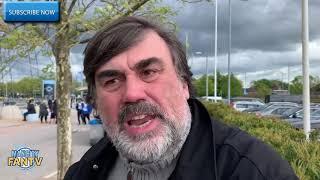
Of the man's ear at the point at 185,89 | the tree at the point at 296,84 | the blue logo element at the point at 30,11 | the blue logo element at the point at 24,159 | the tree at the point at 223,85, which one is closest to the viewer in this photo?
the man's ear at the point at 185,89

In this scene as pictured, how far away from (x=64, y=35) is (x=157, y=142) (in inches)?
173

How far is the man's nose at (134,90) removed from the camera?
1.73 m

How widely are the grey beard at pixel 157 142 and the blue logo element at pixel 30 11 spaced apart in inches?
160

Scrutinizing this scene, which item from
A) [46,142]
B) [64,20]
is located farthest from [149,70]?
[46,142]

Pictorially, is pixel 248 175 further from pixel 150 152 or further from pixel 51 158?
pixel 51 158

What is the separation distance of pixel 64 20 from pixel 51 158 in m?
8.80

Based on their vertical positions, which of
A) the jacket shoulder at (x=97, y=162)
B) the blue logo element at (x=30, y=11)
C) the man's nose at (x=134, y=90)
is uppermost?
the blue logo element at (x=30, y=11)

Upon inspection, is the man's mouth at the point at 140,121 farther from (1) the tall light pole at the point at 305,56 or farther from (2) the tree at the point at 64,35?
(1) the tall light pole at the point at 305,56

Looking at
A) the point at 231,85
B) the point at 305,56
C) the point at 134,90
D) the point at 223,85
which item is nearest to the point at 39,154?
the point at 305,56

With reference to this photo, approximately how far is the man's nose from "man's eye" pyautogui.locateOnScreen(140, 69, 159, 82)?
21 mm

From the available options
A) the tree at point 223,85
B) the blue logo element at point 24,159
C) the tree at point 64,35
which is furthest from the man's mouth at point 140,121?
the tree at point 223,85

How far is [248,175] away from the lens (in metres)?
1.54

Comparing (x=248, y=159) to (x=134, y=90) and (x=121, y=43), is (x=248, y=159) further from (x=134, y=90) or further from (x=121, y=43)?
(x=121, y=43)

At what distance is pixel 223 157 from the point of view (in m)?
1.62
